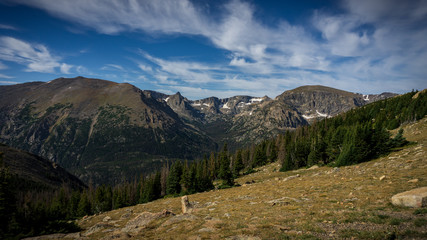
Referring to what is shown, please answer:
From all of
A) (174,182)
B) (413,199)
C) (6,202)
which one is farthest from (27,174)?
(413,199)

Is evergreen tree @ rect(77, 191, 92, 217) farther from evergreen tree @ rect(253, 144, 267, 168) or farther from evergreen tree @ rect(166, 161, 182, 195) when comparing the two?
evergreen tree @ rect(253, 144, 267, 168)

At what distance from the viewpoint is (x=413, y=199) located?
14375 mm

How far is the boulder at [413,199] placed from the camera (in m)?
14.0

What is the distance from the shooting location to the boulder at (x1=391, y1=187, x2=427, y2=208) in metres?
14.0

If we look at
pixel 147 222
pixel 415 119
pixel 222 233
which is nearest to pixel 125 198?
pixel 147 222

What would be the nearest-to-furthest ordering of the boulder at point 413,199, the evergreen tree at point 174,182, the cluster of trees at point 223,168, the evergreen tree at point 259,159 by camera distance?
the boulder at point 413,199
the cluster of trees at point 223,168
the evergreen tree at point 174,182
the evergreen tree at point 259,159

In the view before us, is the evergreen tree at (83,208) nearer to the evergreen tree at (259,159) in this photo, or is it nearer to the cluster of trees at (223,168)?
the cluster of trees at (223,168)

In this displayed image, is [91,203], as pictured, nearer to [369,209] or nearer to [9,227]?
[9,227]

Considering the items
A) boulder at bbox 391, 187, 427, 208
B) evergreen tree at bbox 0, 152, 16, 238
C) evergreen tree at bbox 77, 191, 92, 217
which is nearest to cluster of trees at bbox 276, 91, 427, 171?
boulder at bbox 391, 187, 427, 208

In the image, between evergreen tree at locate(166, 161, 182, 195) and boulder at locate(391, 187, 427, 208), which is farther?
evergreen tree at locate(166, 161, 182, 195)

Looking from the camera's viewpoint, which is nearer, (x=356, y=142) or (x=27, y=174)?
(x=356, y=142)

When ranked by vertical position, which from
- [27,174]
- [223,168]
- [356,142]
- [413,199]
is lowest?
[27,174]

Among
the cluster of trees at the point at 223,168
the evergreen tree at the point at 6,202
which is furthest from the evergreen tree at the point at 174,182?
the evergreen tree at the point at 6,202

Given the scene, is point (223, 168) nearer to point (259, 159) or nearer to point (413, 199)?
point (259, 159)
